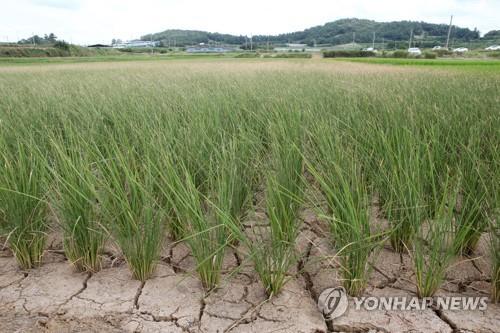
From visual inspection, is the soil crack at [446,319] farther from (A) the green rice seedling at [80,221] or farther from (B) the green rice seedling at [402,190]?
(A) the green rice seedling at [80,221]

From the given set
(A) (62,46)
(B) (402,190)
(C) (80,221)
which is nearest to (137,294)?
(C) (80,221)

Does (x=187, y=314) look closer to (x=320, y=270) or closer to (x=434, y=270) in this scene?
(x=320, y=270)

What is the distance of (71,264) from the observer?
162 cm

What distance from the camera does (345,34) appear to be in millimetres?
91438

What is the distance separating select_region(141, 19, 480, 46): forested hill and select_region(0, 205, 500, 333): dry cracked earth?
79.6m

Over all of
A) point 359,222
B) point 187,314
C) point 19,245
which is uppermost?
point 359,222

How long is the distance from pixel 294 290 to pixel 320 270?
182mm

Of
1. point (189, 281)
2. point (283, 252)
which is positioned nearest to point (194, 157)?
point (189, 281)

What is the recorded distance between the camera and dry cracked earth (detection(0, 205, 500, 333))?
1.32 metres

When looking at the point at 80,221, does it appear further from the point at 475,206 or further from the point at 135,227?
the point at 475,206

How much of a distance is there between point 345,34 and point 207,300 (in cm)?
9881

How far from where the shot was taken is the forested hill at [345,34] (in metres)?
77.8

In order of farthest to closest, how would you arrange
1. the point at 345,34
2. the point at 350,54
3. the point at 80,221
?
the point at 345,34 < the point at 350,54 < the point at 80,221

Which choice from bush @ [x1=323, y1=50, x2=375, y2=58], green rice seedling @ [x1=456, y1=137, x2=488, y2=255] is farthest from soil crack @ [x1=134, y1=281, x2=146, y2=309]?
bush @ [x1=323, y1=50, x2=375, y2=58]
